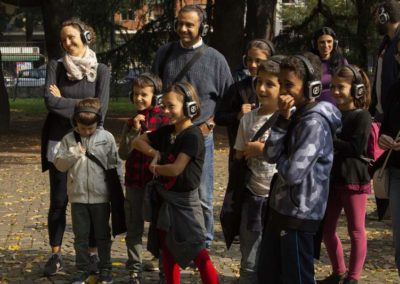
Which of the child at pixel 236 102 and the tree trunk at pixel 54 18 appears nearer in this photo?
the child at pixel 236 102

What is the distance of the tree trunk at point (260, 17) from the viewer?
20516 mm

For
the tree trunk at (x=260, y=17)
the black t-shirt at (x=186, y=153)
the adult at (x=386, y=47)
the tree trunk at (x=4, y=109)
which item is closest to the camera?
the black t-shirt at (x=186, y=153)

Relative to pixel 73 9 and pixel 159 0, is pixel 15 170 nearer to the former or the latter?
pixel 73 9

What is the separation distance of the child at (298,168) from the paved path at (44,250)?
2.01 metres

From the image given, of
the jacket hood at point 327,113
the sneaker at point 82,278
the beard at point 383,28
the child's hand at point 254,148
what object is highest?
the beard at point 383,28

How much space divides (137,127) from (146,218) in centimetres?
77

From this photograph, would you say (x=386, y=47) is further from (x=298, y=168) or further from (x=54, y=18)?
(x=54, y=18)

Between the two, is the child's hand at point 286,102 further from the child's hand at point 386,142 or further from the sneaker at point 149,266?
the sneaker at point 149,266

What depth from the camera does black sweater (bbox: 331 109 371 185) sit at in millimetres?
6148

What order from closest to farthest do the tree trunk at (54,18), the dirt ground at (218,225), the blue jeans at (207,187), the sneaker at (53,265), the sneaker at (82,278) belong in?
the sneaker at (82,278) → the sneaker at (53,265) → the blue jeans at (207,187) → the dirt ground at (218,225) → the tree trunk at (54,18)

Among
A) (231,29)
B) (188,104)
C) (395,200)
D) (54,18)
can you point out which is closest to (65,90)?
(188,104)

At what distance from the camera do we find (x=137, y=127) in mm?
6281

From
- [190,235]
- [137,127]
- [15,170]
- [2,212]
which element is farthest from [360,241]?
[15,170]

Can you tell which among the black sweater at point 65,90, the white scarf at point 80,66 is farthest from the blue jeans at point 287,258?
the white scarf at point 80,66
